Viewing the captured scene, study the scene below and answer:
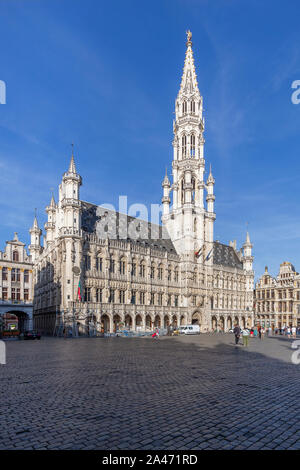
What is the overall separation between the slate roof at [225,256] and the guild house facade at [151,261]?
0.37m

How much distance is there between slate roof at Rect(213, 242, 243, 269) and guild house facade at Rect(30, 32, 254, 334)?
1.22ft

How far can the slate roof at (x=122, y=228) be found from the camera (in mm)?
58625

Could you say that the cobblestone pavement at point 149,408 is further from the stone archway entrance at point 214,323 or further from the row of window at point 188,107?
the row of window at point 188,107

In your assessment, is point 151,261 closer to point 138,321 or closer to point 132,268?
point 132,268

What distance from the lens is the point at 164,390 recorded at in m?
11.0

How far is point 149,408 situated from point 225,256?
84225mm

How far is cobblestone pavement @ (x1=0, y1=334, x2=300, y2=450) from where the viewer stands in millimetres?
6668

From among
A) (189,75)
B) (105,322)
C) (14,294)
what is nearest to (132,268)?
(105,322)

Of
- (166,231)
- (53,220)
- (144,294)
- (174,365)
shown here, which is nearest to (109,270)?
(144,294)

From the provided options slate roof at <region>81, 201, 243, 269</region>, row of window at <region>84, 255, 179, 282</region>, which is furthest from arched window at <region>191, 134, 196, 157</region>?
row of window at <region>84, 255, 179, 282</region>

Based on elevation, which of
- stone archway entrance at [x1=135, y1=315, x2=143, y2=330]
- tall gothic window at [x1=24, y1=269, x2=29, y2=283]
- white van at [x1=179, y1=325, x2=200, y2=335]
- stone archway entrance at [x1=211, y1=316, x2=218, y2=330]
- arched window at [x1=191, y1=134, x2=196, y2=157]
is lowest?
stone archway entrance at [x1=211, y1=316, x2=218, y2=330]

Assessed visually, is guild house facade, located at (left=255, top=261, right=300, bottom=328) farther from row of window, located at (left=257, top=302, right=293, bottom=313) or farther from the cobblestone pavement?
the cobblestone pavement

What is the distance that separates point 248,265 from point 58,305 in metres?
57.5

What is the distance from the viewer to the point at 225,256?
90.8 meters
